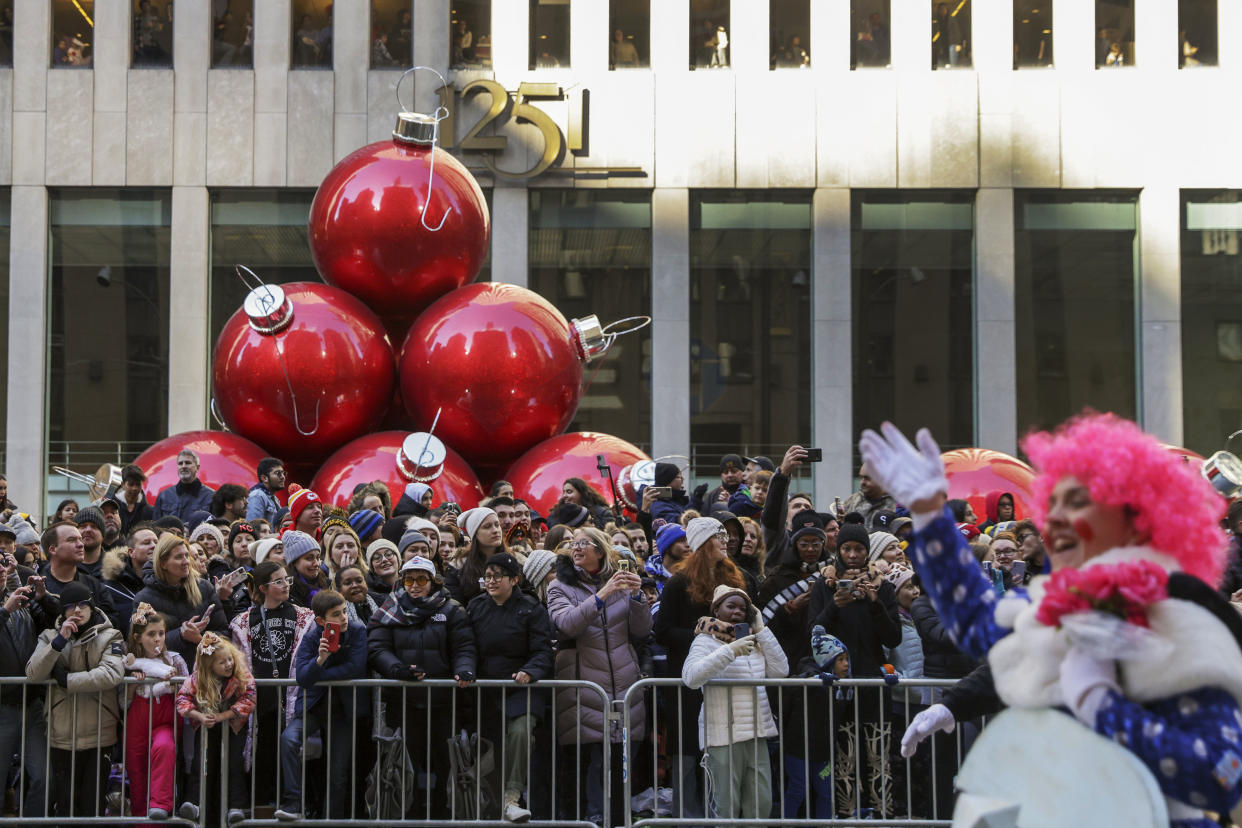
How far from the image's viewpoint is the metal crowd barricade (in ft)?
24.7

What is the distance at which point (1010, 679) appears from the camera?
12.5 ft

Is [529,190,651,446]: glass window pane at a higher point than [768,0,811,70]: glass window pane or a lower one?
lower

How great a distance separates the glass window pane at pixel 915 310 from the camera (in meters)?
21.2

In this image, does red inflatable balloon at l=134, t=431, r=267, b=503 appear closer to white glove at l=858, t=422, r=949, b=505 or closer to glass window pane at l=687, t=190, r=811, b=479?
white glove at l=858, t=422, r=949, b=505

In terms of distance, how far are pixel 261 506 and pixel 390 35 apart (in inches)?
447

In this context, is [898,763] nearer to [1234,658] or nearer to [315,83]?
[1234,658]

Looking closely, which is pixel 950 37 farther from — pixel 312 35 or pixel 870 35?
pixel 312 35

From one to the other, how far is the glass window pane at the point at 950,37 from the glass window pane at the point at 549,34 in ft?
16.7

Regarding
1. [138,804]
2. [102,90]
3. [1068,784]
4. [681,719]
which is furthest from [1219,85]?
[1068,784]

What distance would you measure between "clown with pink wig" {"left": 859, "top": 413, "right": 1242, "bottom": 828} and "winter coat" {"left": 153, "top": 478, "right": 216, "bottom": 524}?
908 centimetres

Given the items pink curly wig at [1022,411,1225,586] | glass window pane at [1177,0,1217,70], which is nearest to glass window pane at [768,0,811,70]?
glass window pane at [1177,0,1217,70]

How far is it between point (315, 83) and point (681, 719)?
601 inches

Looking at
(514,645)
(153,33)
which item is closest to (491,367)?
(514,645)

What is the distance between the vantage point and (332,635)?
298 inches
